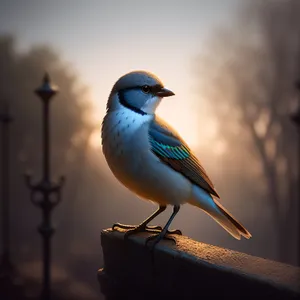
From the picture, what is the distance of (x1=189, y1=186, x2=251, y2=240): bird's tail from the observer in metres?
1.83

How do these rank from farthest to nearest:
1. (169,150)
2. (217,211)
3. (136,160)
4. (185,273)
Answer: (217,211), (169,150), (136,160), (185,273)

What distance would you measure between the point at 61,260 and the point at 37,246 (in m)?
0.41

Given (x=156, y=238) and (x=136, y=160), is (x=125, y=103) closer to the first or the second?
(x=136, y=160)

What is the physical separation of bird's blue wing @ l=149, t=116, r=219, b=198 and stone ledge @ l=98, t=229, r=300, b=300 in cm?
25

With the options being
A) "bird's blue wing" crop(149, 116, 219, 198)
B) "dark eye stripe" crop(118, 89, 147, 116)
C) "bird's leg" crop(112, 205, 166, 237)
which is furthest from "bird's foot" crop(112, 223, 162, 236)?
"dark eye stripe" crop(118, 89, 147, 116)

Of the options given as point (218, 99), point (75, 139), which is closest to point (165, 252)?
point (75, 139)

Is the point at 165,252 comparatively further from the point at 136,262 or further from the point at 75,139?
the point at 75,139

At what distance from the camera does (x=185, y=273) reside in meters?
1.45

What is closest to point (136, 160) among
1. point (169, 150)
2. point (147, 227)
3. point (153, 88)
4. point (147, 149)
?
point (147, 149)

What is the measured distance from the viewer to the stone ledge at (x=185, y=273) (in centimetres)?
125

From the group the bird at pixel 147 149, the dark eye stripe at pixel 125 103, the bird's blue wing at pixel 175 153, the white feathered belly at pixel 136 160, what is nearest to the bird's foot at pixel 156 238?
the bird at pixel 147 149

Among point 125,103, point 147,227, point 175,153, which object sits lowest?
point 147,227

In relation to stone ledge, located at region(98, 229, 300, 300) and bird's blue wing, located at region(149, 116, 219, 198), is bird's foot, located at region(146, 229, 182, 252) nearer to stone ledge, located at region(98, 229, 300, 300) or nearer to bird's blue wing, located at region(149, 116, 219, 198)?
stone ledge, located at region(98, 229, 300, 300)

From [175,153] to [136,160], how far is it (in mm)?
219
